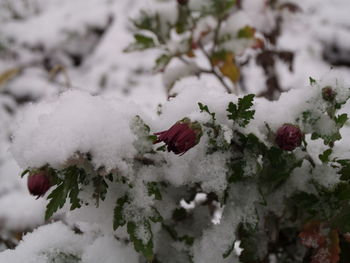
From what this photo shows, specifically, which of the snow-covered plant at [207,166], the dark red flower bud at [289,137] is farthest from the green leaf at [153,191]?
the dark red flower bud at [289,137]

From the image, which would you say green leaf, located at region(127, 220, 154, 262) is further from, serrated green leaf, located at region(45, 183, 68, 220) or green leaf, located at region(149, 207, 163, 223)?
serrated green leaf, located at region(45, 183, 68, 220)

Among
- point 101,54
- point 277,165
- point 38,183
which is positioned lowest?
point 101,54

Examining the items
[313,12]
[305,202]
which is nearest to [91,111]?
[305,202]

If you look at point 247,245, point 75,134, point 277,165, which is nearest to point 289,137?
point 277,165

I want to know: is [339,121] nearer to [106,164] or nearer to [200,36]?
[106,164]

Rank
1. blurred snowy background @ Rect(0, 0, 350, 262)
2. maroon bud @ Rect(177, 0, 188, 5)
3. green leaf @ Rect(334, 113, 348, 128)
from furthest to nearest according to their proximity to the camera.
Result: blurred snowy background @ Rect(0, 0, 350, 262) < maroon bud @ Rect(177, 0, 188, 5) < green leaf @ Rect(334, 113, 348, 128)

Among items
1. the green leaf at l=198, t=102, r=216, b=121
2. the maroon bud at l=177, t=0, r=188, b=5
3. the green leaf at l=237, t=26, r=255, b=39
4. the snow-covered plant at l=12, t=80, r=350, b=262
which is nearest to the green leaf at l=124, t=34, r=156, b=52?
the maroon bud at l=177, t=0, r=188, b=5

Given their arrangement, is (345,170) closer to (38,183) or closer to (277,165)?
(277,165)
